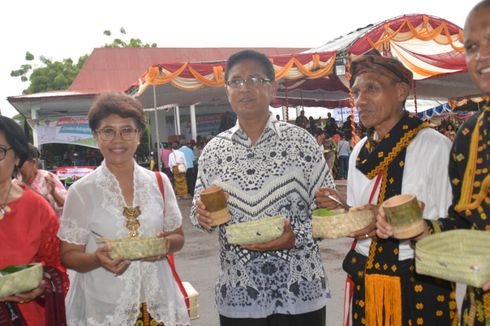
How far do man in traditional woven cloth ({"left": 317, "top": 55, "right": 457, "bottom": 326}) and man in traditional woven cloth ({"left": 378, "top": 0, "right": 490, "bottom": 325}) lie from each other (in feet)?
0.81

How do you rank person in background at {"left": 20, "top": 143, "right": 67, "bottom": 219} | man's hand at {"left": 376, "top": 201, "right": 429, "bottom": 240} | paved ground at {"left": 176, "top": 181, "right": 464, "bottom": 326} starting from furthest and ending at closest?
paved ground at {"left": 176, "top": 181, "right": 464, "bottom": 326}, person in background at {"left": 20, "top": 143, "right": 67, "bottom": 219}, man's hand at {"left": 376, "top": 201, "right": 429, "bottom": 240}

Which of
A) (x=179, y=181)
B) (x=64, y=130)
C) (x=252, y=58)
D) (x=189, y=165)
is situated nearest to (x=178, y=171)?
(x=179, y=181)

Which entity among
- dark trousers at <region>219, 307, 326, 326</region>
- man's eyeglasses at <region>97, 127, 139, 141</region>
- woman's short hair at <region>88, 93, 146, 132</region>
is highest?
woman's short hair at <region>88, 93, 146, 132</region>

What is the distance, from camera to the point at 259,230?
2201 millimetres

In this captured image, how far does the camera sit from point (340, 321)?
14.4 ft

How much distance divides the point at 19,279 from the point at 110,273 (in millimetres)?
424

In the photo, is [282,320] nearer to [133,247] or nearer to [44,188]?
[133,247]

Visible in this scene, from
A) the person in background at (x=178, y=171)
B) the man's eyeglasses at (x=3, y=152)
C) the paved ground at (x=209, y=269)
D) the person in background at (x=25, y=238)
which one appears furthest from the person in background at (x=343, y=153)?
the man's eyeglasses at (x=3, y=152)

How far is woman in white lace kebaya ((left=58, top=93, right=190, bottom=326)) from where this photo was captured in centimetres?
234

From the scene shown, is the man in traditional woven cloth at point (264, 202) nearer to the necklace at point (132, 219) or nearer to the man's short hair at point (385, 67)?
the necklace at point (132, 219)

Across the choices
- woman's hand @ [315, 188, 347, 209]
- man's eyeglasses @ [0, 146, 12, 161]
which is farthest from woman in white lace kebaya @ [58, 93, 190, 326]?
woman's hand @ [315, 188, 347, 209]

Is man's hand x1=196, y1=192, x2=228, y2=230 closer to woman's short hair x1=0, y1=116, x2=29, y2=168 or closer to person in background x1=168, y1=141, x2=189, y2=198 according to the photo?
woman's short hair x1=0, y1=116, x2=29, y2=168

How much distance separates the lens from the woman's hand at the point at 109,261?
7.14 ft

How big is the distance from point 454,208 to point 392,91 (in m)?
0.67
